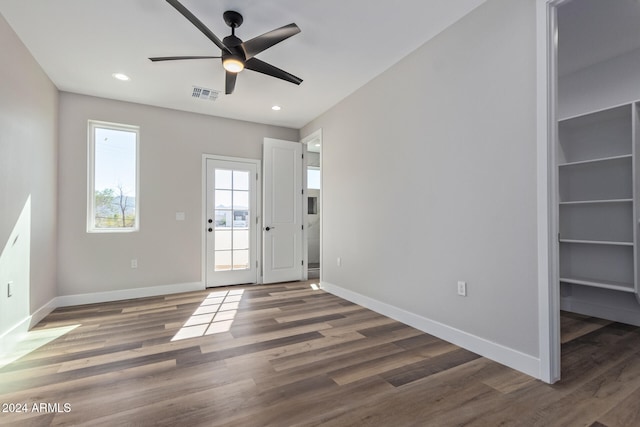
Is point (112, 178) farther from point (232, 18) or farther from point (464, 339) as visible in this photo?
point (464, 339)

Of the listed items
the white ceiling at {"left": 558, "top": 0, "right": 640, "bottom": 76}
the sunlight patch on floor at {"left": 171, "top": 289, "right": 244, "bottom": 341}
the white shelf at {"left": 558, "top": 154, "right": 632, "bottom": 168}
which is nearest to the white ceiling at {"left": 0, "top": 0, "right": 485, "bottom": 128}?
the white ceiling at {"left": 558, "top": 0, "right": 640, "bottom": 76}

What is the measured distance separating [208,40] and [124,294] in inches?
133

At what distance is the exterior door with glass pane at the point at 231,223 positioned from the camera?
15.5ft

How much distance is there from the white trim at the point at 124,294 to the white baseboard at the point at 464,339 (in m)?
2.58

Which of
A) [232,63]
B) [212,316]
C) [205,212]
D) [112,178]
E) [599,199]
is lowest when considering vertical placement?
[212,316]

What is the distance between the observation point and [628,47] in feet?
9.73

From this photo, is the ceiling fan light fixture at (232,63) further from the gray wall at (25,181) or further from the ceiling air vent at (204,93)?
the gray wall at (25,181)

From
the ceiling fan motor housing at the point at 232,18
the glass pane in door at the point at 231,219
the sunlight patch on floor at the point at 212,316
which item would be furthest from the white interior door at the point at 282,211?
the ceiling fan motor housing at the point at 232,18

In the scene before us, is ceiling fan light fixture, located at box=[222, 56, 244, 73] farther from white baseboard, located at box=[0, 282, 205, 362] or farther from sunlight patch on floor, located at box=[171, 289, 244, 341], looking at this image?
white baseboard, located at box=[0, 282, 205, 362]

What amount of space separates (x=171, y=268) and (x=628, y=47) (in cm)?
587

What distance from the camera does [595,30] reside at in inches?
106

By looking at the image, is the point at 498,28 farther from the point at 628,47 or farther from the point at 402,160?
the point at 628,47

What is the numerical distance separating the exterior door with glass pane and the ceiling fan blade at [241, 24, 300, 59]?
2.65 m

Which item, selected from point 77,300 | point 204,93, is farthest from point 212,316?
point 204,93
